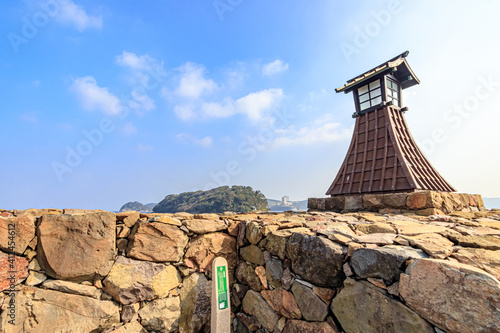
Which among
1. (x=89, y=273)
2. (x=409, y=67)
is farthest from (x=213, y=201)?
(x=89, y=273)

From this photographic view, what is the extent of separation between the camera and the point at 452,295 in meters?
1.79

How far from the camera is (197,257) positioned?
3.88 metres

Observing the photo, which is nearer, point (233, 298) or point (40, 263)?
point (40, 263)

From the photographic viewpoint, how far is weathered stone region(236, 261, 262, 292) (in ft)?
12.2

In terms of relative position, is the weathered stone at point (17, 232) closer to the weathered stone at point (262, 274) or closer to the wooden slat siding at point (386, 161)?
the weathered stone at point (262, 274)

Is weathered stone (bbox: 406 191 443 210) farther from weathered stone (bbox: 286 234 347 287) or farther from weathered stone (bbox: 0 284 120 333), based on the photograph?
weathered stone (bbox: 0 284 120 333)

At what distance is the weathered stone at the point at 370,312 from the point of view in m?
1.99

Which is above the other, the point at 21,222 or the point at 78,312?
the point at 21,222

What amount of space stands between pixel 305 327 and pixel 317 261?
0.84 metres

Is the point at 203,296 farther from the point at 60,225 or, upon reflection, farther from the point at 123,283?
the point at 60,225

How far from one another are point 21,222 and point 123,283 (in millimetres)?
1552

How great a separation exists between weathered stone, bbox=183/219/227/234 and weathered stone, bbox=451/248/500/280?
3.17 m

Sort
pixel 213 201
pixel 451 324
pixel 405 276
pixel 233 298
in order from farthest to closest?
pixel 213 201
pixel 233 298
pixel 405 276
pixel 451 324

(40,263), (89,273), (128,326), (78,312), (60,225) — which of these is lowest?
(128,326)
